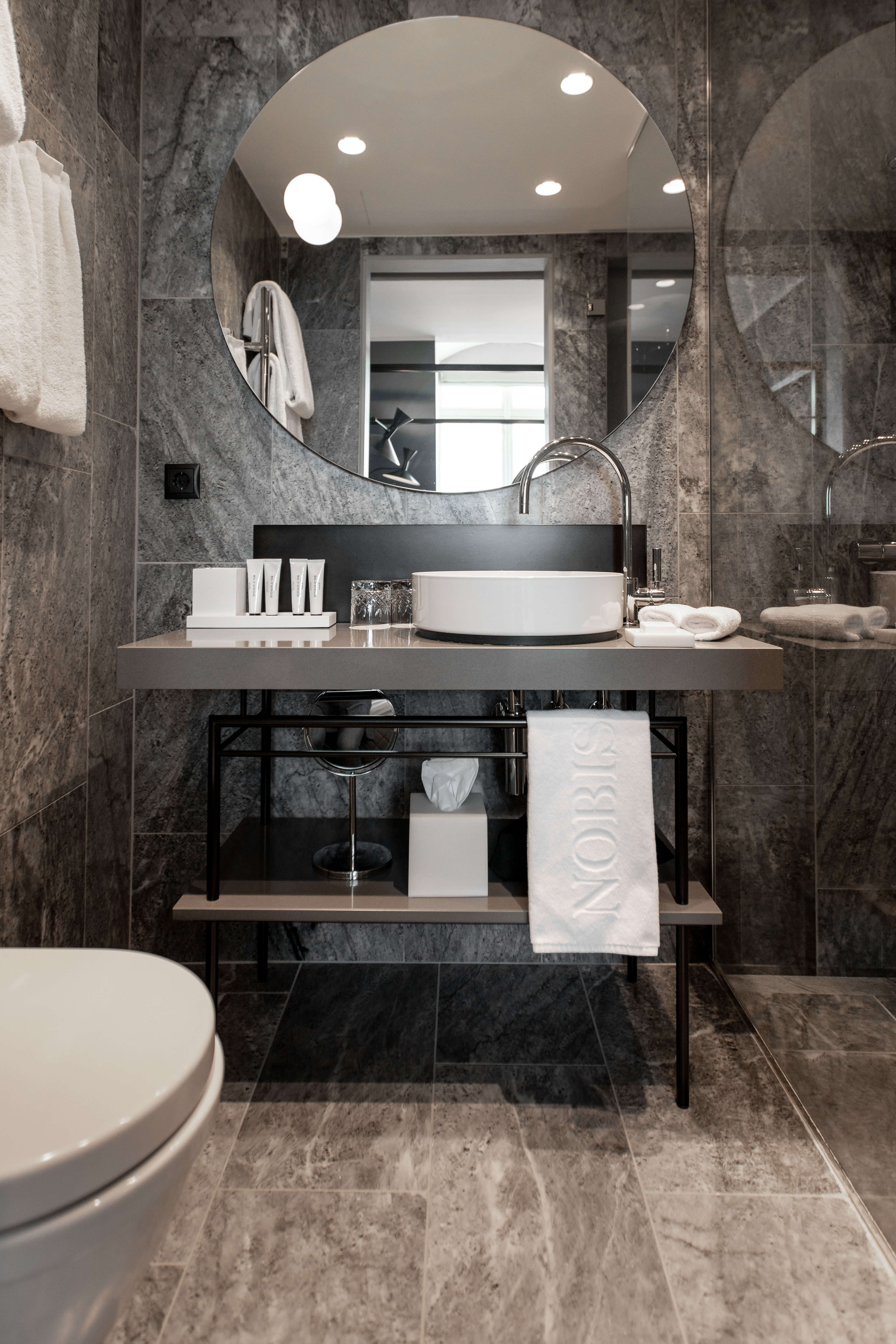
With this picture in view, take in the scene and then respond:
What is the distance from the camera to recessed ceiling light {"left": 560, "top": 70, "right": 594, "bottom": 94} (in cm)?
192

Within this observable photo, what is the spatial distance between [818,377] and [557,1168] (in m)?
1.34

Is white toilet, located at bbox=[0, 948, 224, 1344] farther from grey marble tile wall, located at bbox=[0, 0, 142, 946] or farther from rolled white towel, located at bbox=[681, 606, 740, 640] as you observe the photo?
rolled white towel, located at bbox=[681, 606, 740, 640]

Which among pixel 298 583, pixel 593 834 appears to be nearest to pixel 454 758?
pixel 593 834

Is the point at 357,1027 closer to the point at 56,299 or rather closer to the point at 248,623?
the point at 248,623

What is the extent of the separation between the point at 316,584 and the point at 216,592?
0.73 ft

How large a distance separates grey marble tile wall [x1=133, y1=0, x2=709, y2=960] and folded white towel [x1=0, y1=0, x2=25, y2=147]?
89 cm

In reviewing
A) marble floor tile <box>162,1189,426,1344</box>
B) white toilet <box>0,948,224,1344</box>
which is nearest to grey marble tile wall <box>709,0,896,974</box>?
marble floor tile <box>162,1189,426,1344</box>

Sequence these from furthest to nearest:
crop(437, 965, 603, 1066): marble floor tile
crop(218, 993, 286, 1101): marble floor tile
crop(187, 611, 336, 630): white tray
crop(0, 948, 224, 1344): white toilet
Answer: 1. crop(187, 611, 336, 630): white tray
2. crop(437, 965, 603, 1066): marble floor tile
3. crop(218, 993, 286, 1101): marble floor tile
4. crop(0, 948, 224, 1344): white toilet

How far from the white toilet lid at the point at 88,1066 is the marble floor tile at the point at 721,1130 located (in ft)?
2.88

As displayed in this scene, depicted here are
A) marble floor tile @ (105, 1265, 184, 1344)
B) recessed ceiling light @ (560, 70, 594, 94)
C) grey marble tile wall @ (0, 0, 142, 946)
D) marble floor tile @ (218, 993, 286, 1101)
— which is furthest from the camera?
recessed ceiling light @ (560, 70, 594, 94)

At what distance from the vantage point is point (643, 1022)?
1795mm

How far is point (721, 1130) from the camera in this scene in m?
1.45

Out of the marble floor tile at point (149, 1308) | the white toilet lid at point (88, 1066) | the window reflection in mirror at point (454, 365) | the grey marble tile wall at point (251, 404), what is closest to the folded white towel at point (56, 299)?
the grey marble tile wall at point (251, 404)

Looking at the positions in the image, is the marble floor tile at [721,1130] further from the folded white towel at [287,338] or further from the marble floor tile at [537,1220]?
the folded white towel at [287,338]
